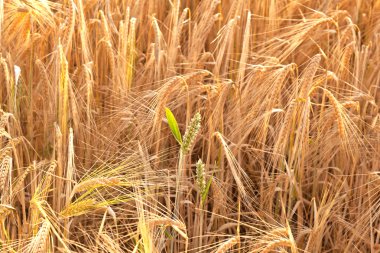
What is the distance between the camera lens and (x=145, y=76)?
2.11 m

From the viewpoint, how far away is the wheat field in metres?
1.76

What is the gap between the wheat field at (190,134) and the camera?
69.1 inches

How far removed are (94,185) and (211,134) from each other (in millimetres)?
426

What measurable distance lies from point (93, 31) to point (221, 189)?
76 centimetres

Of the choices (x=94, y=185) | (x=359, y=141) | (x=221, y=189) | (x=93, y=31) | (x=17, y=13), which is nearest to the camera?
(x=94, y=185)

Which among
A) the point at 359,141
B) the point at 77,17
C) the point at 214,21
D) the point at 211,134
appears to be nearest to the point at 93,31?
the point at 77,17

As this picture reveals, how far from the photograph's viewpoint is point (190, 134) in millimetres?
1569

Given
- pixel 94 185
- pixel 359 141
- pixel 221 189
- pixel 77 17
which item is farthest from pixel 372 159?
pixel 77 17

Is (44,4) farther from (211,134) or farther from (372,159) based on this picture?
(372,159)

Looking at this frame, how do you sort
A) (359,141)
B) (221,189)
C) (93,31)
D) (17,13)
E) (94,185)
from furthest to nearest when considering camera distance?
1. (93,31)
2. (17,13)
3. (359,141)
4. (221,189)
5. (94,185)


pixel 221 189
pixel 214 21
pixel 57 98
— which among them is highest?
pixel 214 21

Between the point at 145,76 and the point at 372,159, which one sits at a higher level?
the point at 145,76

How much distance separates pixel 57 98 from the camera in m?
1.92

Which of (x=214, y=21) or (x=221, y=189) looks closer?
(x=221, y=189)
